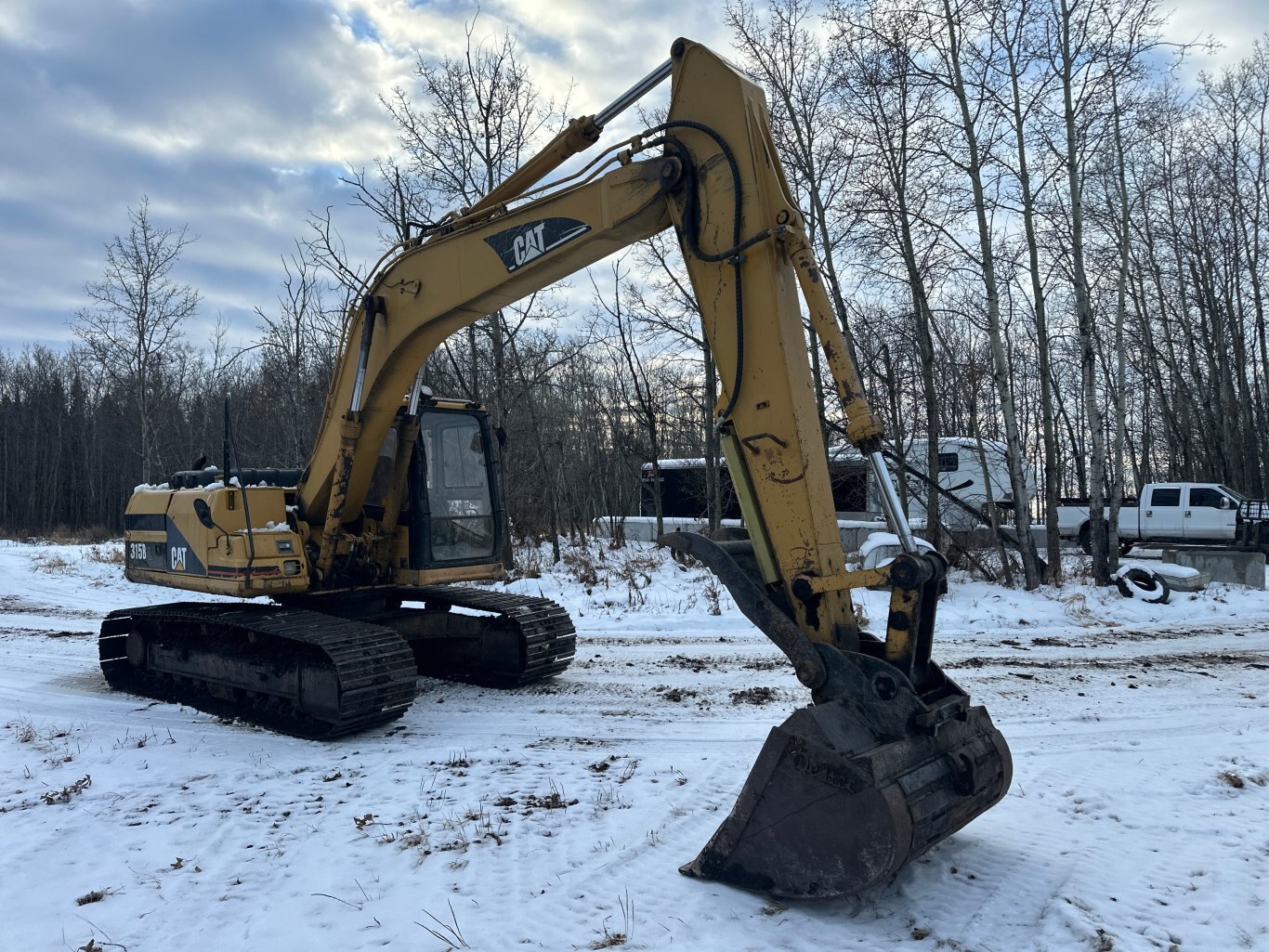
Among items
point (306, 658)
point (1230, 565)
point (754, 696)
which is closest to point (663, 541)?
point (754, 696)

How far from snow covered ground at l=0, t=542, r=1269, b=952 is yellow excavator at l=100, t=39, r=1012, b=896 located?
0.32 metres

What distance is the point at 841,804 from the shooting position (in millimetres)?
3293

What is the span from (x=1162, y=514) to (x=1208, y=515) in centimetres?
102

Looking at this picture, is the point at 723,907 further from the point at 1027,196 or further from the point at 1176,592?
the point at 1027,196

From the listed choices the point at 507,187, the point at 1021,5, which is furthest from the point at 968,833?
the point at 1021,5

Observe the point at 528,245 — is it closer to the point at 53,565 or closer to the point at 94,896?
the point at 94,896

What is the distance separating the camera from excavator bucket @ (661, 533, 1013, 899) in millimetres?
3246

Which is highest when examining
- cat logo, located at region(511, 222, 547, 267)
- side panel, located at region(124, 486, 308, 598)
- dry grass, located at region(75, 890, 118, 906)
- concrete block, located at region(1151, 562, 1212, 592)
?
cat logo, located at region(511, 222, 547, 267)

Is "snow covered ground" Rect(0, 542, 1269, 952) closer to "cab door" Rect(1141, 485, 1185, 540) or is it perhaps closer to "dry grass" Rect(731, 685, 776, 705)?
"dry grass" Rect(731, 685, 776, 705)

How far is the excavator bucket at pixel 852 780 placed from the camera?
3.25 metres

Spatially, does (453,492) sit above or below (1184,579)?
above

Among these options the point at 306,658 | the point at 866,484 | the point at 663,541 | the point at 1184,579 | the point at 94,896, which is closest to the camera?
the point at 94,896

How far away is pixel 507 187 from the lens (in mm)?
6012

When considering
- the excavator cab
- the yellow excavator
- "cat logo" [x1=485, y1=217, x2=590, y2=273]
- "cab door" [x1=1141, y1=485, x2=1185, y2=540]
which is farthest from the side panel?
"cab door" [x1=1141, y1=485, x2=1185, y2=540]
